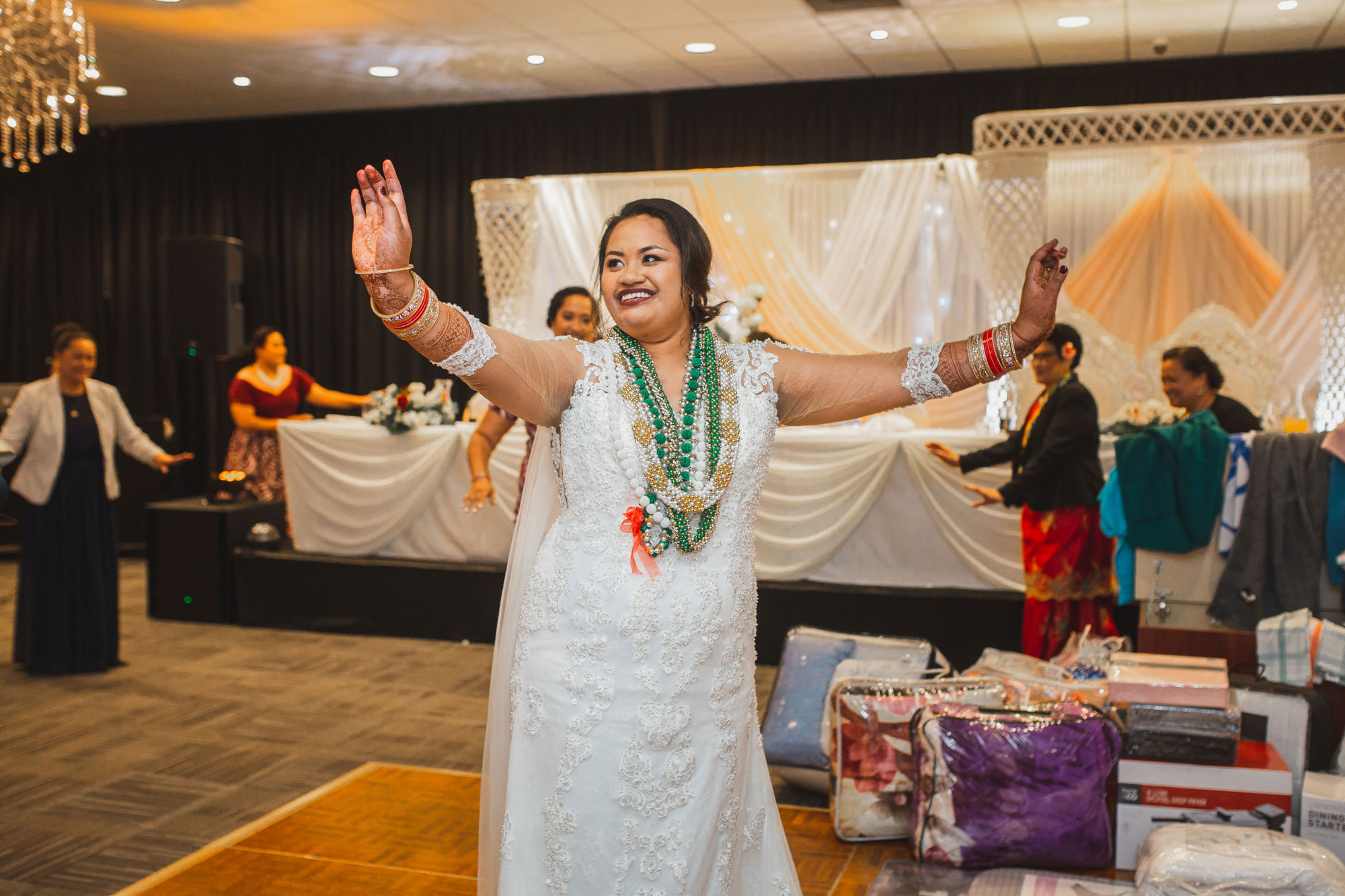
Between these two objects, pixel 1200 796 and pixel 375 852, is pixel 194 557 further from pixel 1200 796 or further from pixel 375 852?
pixel 1200 796

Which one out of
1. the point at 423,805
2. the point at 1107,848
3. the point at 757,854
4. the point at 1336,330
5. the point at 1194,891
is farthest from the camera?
the point at 1336,330

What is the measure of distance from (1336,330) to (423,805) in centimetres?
538

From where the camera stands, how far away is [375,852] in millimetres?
3195

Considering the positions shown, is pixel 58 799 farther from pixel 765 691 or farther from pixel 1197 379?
pixel 1197 379

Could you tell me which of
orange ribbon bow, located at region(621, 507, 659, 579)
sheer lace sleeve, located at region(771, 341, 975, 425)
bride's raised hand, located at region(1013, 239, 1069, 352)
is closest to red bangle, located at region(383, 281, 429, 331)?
orange ribbon bow, located at region(621, 507, 659, 579)

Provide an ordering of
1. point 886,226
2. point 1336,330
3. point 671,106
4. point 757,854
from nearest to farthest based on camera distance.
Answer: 1. point 757,854
2. point 1336,330
3. point 886,226
4. point 671,106

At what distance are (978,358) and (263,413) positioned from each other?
592 centimetres

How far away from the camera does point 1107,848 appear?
116 inches

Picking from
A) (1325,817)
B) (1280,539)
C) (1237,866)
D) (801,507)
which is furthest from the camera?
(801,507)

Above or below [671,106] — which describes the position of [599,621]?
below

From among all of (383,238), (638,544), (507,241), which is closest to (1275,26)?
(507,241)

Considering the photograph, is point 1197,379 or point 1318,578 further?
point 1197,379

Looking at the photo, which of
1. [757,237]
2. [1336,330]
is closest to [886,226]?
[757,237]

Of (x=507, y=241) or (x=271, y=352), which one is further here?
(x=507, y=241)
